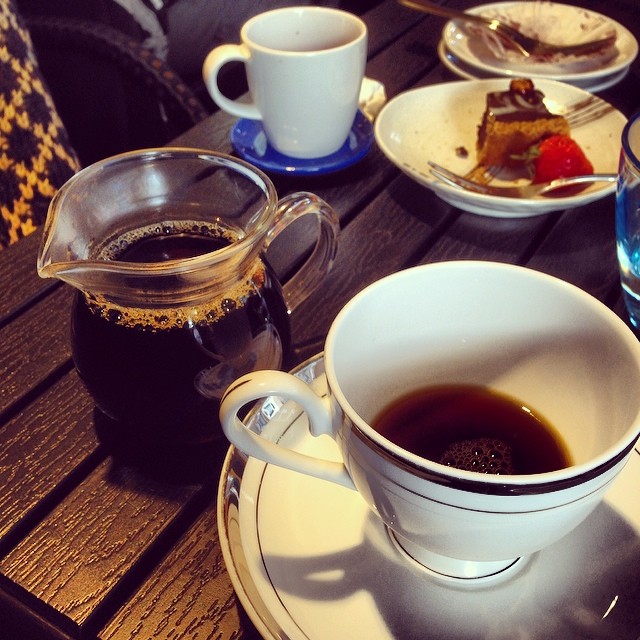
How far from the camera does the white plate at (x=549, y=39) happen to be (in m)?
1.13

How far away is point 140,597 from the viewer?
454mm

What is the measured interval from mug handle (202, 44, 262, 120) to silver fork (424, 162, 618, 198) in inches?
11.1

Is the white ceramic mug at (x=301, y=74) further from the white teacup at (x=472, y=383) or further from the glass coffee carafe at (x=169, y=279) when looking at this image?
the white teacup at (x=472, y=383)

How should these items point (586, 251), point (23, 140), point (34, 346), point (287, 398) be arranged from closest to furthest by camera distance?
1. point (287, 398)
2. point (34, 346)
3. point (586, 251)
4. point (23, 140)

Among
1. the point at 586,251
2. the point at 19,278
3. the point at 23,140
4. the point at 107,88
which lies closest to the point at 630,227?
the point at 586,251

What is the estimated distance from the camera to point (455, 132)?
3.25ft

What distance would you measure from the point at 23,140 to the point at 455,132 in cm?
77

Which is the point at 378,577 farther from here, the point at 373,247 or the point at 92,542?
the point at 373,247

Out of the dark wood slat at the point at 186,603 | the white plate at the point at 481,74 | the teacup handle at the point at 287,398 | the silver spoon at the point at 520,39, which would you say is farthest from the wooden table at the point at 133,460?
Result: the silver spoon at the point at 520,39

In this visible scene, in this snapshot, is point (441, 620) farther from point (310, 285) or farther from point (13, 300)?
point (13, 300)

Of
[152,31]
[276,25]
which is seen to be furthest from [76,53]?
[276,25]

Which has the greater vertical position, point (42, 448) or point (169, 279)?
point (169, 279)

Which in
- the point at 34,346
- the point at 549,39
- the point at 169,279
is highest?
the point at 169,279

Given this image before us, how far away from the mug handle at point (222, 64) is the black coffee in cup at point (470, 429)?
1.84 feet
